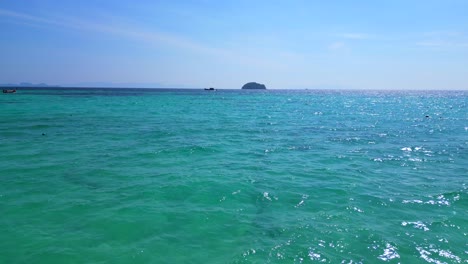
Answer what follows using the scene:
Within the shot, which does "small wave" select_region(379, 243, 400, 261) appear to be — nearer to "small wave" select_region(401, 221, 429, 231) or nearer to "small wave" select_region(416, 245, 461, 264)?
"small wave" select_region(416, 245, 461, 264)

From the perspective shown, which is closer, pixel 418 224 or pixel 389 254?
pixel 389 254

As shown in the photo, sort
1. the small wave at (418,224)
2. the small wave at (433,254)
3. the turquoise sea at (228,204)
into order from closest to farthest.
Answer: the small wave at (433,254), the turquoise sea at (228,204), the small wave at (418,224)

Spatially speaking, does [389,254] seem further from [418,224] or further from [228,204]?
[228,204]

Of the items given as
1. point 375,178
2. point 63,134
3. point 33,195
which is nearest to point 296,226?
point 375,178

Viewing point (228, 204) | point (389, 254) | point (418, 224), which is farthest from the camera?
point (228, 204)

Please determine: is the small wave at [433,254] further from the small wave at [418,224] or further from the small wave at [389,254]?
the small wave at [418,224]

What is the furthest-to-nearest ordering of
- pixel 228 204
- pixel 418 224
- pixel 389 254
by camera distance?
pixel 228 204 → pixel 418 224 → pixel 389 254

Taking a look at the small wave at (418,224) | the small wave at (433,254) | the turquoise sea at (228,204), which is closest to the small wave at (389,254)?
the turquoise sea at (228,204)

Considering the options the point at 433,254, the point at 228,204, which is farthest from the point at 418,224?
the point at 228,204

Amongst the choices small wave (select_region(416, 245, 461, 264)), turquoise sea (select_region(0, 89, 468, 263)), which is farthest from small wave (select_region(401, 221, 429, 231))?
small wave (select_region(416, 245, 461, 264))

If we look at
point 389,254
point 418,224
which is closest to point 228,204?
point 389,254

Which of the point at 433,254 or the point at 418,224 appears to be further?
the point at 418,224

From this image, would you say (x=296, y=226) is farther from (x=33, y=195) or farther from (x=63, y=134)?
(x=63, y=134)

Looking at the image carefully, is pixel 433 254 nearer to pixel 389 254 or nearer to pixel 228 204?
pixel 389 254
